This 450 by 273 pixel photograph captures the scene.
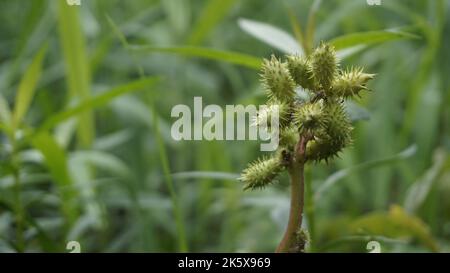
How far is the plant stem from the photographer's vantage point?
1.18m

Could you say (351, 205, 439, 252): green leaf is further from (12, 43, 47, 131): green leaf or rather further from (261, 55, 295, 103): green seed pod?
(12, 43, 47, 131): green leaf

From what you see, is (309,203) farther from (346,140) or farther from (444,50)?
(444,50)

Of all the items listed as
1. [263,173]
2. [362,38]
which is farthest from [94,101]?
[263,173]

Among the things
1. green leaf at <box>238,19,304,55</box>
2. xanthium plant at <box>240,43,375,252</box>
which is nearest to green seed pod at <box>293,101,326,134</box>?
xanthium plant at <box>240,43,375,252</box>

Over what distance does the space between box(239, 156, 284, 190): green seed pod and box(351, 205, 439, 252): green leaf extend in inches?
27.3

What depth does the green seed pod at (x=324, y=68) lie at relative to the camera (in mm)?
1199

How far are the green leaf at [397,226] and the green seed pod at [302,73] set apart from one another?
715 millimetres

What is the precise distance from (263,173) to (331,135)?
5.5 inches

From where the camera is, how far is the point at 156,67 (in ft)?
11.0

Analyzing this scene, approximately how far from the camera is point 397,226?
1896 millimetres

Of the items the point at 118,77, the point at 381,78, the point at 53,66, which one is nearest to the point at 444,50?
the point at 381,78

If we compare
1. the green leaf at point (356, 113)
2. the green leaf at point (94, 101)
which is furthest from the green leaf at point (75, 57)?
the green leaf at point (356, 113)

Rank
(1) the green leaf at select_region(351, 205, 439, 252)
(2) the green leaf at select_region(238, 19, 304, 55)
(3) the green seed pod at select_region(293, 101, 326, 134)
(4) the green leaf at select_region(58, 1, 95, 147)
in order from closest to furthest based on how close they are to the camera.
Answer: (3) the green seed pod at select_region(293, 101, 326, 134) → (2) the green leaf at select_region(238, 19, 304, 55) → (1) the green leaf at select_region(351, 205, 439, 252) → (4) the green leaf at select_region(58, 1, 95, 147)
